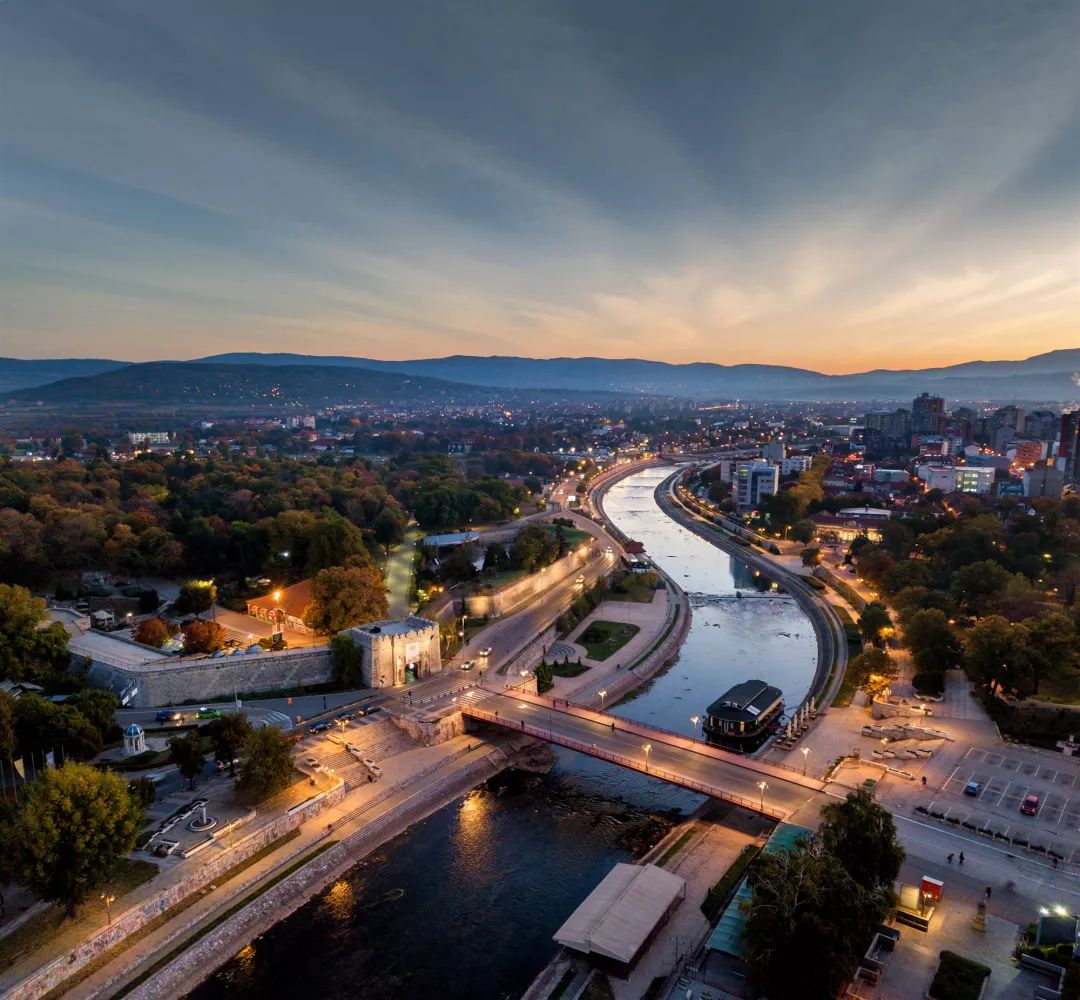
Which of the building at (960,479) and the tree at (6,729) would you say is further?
the building at (960,479)

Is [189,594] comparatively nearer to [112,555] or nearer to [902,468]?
[112,555]

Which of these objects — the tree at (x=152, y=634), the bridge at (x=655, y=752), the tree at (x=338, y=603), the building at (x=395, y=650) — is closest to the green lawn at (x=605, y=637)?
the bridge at (x=655, y=752)

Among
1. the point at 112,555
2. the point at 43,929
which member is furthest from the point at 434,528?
the point at 43,929

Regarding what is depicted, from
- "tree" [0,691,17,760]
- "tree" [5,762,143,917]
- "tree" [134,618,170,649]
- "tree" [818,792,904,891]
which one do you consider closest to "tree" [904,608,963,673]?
"tree" [818,792,904,891]

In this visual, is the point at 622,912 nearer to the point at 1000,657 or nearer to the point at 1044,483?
the point at 1000,657

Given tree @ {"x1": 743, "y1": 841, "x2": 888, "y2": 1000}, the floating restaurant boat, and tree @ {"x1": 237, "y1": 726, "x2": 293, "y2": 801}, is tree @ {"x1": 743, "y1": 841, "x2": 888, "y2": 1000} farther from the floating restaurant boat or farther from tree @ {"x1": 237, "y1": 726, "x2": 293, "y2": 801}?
tree @ {"x1": 237, "y1": 726, "x2": 293, "y2": 801}

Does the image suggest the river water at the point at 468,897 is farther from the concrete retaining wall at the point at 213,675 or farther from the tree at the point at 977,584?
the tree at the point at 977,584
